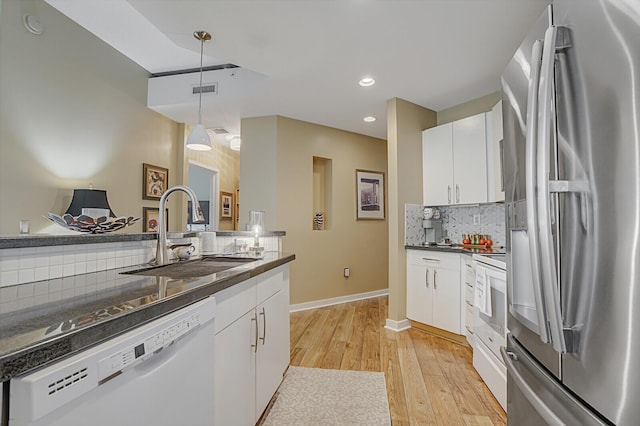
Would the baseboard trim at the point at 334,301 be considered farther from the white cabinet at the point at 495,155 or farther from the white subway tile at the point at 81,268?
the white subway tile at the point at 81,268

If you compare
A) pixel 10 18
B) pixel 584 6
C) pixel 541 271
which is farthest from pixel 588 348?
pixel 10 18

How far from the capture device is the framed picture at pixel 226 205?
19.8 ft

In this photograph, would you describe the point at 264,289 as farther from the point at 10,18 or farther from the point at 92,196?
the point at 10,18

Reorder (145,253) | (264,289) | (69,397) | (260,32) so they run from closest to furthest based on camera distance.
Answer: (69,397) < (145,253) < (264,289) < (260,32)

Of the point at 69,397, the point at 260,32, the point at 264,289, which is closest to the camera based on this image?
the point at 69,397

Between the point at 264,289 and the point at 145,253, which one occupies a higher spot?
the point at 145,253

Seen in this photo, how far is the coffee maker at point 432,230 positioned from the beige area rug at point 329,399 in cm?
185

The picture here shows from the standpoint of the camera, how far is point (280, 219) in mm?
4188

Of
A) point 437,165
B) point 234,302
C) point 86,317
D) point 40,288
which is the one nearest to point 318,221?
point 437,165

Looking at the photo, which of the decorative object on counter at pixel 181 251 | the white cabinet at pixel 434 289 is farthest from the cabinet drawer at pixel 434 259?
the decorative object on counter at pixel 181 251

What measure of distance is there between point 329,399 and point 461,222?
257cm

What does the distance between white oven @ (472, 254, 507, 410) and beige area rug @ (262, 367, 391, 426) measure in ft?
2.38

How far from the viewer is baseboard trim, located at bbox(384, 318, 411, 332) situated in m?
3.44

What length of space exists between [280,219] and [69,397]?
11.8 feet
